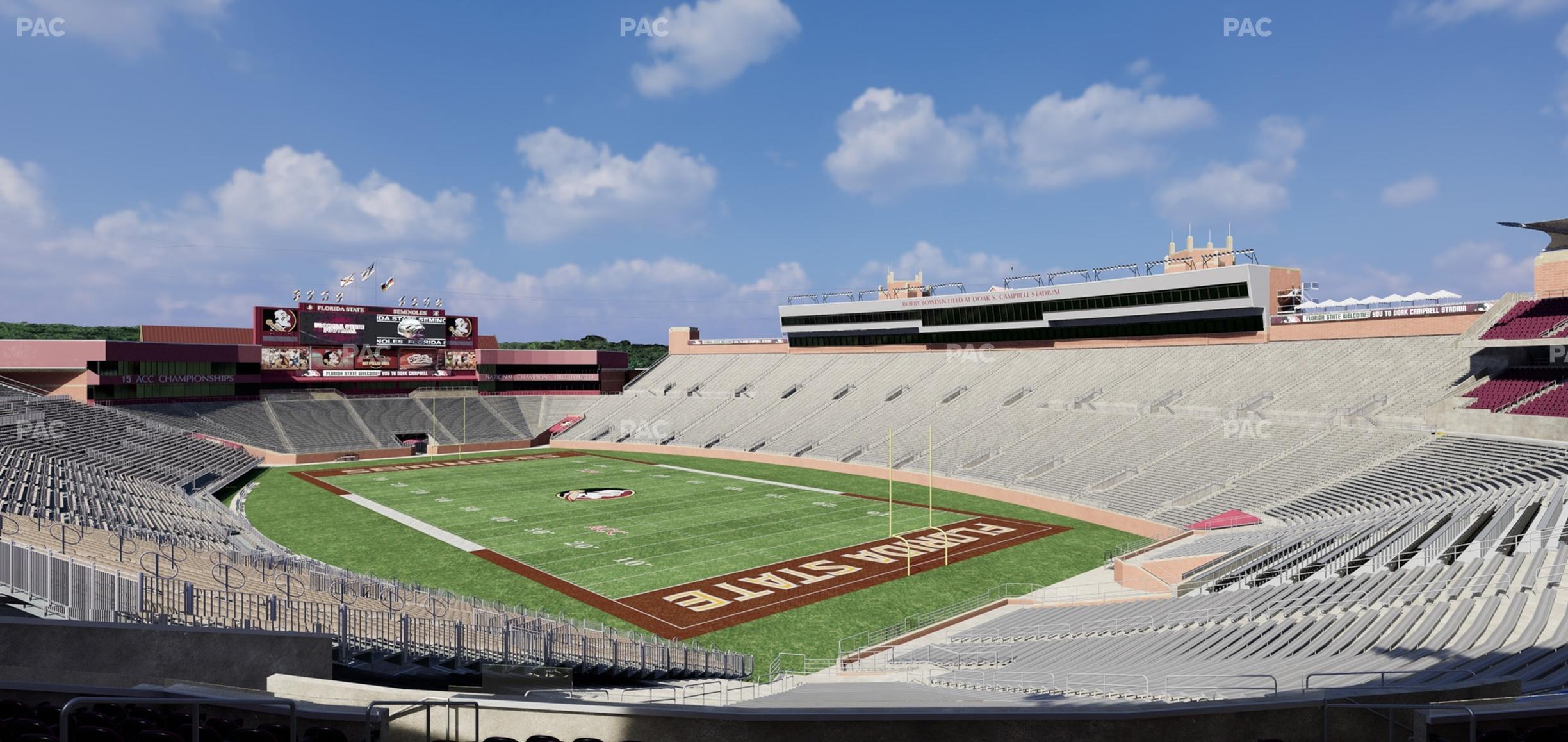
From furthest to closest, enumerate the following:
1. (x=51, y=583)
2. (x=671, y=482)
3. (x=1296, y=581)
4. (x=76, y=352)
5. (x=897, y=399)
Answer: (x=897, y=399) → (x=76, y=352) → (x=671, y=482) → (x=1296, y=581) → (x=51, y=583)

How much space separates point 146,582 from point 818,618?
14.9 m

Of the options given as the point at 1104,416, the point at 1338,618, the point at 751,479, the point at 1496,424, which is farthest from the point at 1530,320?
the point at 751,479

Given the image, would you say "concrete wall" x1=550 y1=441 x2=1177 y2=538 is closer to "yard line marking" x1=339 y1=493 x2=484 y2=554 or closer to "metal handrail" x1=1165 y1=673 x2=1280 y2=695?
"metal handrail" x1=1165 y1=673 x2=1280 y2=695

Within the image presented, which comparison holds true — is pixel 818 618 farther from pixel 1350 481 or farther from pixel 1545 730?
pixel 1350 481

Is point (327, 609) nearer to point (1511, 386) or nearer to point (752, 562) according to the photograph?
point (752, 562)

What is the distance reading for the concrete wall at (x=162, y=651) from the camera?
9.97 metres

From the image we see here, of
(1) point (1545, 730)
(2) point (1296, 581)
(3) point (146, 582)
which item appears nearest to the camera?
(1) point (1545, 730)

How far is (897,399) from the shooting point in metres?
56.6

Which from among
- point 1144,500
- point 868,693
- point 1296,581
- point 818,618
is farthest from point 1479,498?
point 868,693
